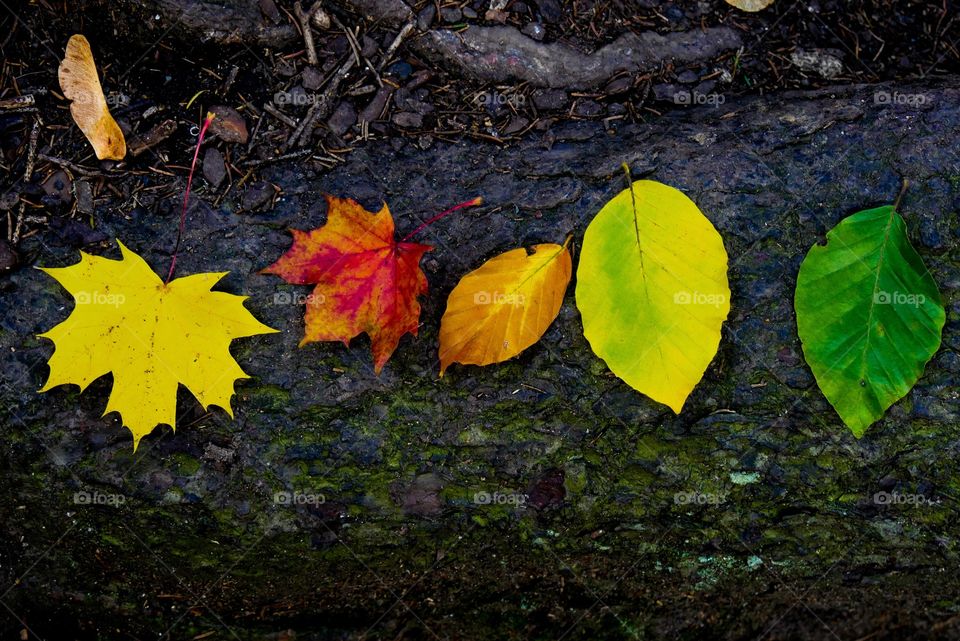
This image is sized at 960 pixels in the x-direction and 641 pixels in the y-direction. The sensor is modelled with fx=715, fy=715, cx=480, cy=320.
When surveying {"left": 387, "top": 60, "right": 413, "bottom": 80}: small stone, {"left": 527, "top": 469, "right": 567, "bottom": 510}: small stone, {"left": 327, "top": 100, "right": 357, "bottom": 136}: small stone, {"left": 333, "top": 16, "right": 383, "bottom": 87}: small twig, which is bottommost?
{"left": 527, "top": 469, "right": 567, "bottom": 510}: small stone

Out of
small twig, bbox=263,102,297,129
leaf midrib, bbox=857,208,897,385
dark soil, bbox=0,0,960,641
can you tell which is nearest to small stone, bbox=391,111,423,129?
dark soil, bbox=0,0,960,641

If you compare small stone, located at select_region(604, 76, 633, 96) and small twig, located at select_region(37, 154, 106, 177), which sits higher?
small stone, located at select_region(604, 76, 633, 96)

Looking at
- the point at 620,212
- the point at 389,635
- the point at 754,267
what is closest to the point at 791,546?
the point at 754,267

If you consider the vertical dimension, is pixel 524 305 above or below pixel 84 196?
below

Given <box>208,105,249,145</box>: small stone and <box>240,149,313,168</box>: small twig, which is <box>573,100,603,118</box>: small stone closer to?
<box>240,149,313,168</box>: small twig

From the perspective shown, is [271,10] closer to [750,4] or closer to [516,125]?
[516,125]

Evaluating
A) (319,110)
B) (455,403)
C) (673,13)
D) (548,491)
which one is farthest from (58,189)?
(673,13)
